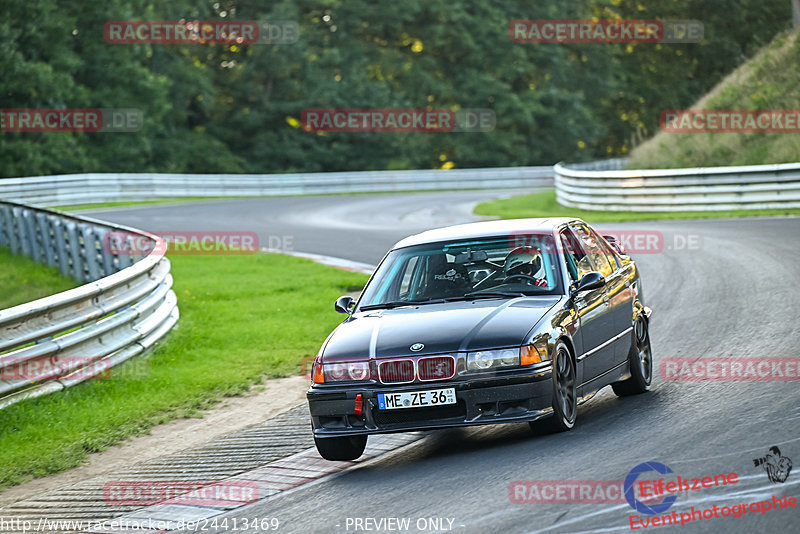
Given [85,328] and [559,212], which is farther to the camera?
[559,212]

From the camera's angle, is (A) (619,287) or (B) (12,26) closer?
(A) (619,287)

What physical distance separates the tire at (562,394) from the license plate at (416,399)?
68 centimetres

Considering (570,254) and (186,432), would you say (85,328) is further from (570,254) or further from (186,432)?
(570,254)

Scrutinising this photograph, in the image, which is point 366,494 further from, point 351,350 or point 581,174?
point 581,174

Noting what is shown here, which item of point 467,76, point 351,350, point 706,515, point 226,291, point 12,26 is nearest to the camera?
point 706,515

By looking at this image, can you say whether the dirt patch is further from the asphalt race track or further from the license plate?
the license plate

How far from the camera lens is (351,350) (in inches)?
298

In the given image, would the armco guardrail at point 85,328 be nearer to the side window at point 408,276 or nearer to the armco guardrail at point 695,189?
the side window at point 408,276

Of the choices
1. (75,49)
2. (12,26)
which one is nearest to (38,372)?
(12,26)

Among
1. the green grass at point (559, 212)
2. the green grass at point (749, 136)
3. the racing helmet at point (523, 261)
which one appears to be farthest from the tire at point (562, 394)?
the green grass at point (749, 136)

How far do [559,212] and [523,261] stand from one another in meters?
21.0

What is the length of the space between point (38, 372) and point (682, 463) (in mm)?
5785

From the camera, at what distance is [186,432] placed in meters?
9.37

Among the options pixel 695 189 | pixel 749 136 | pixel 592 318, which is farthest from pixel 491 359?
pixel 749 136
